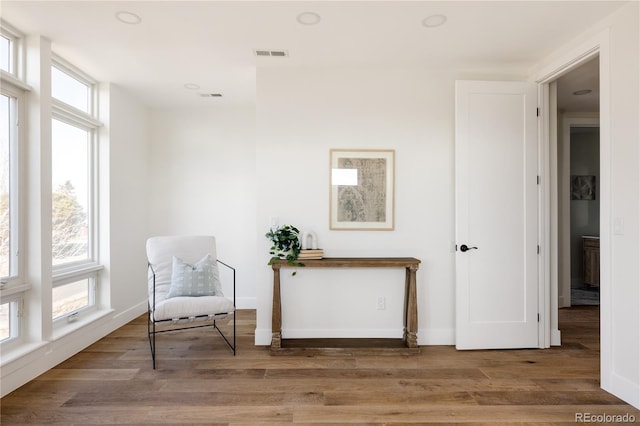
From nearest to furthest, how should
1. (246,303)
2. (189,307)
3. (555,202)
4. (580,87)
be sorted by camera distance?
(189,307) < (555,202) < (580,87) < (246,303)

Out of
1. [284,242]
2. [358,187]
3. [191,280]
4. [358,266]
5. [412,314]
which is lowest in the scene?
[412,314]

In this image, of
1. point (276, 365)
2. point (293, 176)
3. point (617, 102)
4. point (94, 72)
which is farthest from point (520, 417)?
point (94, 72)

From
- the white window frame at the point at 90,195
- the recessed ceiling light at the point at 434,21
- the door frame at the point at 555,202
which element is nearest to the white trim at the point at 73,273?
the white window frame at the point at 90,195

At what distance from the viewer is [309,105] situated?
11.4 feet

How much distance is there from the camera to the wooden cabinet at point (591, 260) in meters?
5.57

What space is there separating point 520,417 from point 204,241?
293cm

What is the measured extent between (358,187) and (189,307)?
180 cm

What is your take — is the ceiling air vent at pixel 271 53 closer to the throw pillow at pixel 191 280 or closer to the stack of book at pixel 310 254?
the stack of book at pixel 310 254

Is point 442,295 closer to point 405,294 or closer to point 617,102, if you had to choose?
point 405,294

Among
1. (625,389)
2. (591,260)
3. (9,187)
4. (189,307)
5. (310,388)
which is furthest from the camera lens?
(591,260)

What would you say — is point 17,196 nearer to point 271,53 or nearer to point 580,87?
point 271,53

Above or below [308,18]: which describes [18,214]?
below

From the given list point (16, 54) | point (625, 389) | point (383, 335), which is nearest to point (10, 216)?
point (16, 54)

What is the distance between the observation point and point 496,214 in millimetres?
3307
